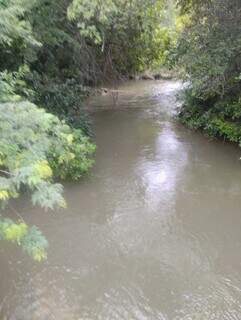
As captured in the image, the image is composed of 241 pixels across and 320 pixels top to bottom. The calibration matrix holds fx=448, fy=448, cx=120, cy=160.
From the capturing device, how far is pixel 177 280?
521cm

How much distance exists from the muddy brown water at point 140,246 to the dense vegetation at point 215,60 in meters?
0.90

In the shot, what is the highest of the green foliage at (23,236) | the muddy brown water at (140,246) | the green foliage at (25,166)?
the green foliage at (25,166)

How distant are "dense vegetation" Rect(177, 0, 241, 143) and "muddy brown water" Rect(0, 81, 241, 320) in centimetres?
90

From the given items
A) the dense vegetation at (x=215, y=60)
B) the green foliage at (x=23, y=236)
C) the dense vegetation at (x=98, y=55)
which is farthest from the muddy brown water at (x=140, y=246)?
the green foliage at (x=23, y=236)

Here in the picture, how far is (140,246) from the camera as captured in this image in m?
5.91

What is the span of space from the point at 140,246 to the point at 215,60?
15.7ft

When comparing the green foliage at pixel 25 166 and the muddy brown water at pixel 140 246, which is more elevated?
the green foliage at pixel 25 166

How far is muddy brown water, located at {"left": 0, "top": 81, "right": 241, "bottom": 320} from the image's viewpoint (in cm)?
476

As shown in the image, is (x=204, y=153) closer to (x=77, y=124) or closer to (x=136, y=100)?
(x=77, y=124)

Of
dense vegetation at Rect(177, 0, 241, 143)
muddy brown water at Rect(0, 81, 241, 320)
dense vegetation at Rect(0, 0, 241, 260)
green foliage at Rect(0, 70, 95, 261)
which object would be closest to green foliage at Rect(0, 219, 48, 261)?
green foliage at Rect(0, 70, 95, 261)

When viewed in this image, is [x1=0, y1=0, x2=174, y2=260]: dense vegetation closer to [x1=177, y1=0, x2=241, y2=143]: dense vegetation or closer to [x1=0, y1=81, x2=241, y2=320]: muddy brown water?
[x1=0, y1=81, x2=241, y2=320]: muddy brown water

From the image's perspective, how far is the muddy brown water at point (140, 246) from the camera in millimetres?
4762

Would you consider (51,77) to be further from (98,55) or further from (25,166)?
(25,166)

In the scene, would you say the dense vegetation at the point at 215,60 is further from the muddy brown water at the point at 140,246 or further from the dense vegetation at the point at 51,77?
the dense vegetation at the point at 51,77
